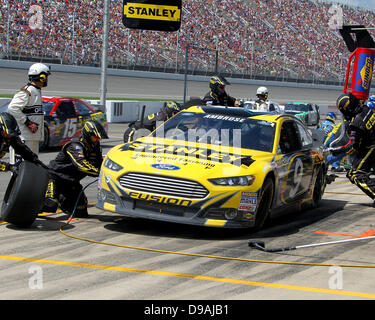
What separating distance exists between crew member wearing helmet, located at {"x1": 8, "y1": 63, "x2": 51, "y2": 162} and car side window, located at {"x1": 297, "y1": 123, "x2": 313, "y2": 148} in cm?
380

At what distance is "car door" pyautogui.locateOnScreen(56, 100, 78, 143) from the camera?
1642cm

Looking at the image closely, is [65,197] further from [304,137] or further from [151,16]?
[151,16]

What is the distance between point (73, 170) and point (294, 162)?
115 inches

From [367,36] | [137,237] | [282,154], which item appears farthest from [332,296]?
[367,36]

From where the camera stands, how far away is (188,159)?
7.39m

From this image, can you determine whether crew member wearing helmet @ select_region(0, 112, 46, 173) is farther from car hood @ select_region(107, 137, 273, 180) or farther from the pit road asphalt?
car hood @ select_region(107, 137, 273, 180)

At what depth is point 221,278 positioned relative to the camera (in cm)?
545

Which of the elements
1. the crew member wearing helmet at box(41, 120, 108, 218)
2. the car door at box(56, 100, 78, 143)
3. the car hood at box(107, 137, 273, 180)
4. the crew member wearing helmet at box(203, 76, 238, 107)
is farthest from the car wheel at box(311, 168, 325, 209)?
the car door at box(56, 100, 78, 143)

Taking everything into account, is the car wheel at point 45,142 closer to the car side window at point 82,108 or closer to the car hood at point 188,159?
the car side window at point 82,108

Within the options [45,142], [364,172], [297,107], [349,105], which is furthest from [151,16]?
[297,107]

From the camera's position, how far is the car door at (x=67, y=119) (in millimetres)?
16422

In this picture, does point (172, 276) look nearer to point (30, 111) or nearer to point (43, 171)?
point (43, 171)

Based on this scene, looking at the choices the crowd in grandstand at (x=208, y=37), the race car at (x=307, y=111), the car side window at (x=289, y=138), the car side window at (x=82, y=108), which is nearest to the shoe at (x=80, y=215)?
the car side window at (x=289, y=138)
